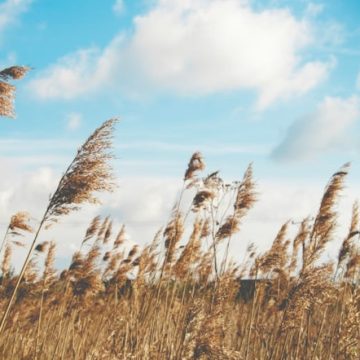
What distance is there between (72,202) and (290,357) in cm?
379

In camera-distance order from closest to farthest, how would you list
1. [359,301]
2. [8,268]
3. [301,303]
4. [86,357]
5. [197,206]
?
[301,303]
[86,357]
[359,301]
[197,206]
[8,268]

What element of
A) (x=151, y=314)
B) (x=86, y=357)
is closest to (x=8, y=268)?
(x=151, y=314)

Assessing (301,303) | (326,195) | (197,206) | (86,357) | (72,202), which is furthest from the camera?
(197,206)

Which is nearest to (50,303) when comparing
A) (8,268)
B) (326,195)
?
(8,268)

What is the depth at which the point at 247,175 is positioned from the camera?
5973 millimetres

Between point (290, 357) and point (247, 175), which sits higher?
point (247, 175)

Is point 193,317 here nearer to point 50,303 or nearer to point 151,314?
point 151,314

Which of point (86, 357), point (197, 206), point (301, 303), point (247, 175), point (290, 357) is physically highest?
point (247, 175)

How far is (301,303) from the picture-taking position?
4.11m

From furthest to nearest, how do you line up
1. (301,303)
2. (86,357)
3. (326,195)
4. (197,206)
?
(197,206) → (326,195) → (86,357) → (301,303)

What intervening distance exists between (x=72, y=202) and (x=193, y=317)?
1140 millimetres

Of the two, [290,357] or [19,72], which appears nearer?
[19,72]

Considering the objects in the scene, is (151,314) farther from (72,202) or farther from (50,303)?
(72,202)

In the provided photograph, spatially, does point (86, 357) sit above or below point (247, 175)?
below
